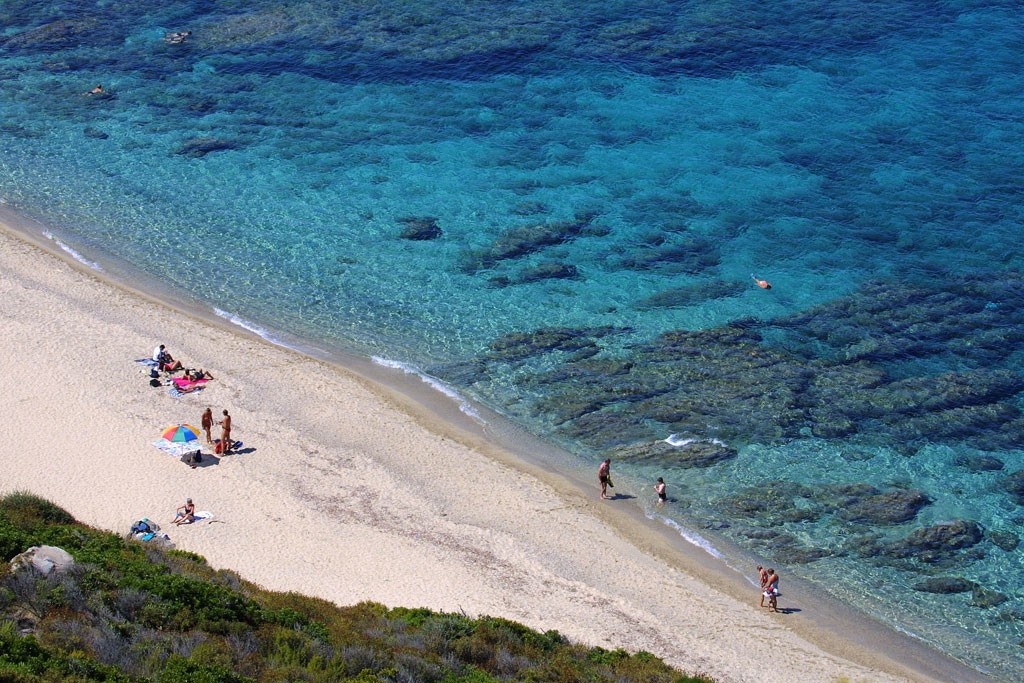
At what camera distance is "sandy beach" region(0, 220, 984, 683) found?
2356 cm

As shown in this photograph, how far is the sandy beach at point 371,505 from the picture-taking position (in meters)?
23.6

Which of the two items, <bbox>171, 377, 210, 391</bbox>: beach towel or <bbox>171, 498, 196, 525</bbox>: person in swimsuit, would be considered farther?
<bbox>171, 377, 210, 391</bbox>: beach towel

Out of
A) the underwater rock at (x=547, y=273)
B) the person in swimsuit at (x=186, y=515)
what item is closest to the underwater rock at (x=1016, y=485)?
the underwater rock at (x=547, y=273)

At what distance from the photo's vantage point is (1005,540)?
26.9m

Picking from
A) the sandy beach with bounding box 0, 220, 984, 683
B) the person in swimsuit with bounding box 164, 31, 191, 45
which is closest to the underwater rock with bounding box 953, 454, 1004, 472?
the sandy beach with bounding box 0, 220, 984, 683

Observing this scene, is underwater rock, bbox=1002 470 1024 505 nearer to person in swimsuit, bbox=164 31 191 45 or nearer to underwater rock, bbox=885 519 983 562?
underwater rock, bbox=885 519 983 562

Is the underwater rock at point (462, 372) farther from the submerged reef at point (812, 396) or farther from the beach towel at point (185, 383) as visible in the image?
the beach towel at point (185, 383)

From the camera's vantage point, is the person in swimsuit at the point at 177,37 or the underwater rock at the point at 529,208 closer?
the underwater rock at the point at 529,208

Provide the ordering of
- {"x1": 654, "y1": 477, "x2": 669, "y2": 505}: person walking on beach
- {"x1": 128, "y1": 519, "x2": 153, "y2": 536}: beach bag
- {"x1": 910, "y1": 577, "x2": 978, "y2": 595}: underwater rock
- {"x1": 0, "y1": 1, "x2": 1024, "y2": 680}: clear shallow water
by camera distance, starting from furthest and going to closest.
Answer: {"x1": 0, "y1": 1, "x2": 1024, "y2": 680}: clear shallow water, {"x1": 654, "y1": 477, "x2": 669, "y2": 505}: person walking on beach, {"x1": 910, "y1": 577, "x2": 978, "y2": 595}: underwater rock, {"x1": 128, "y1": 519, "x2": 153, "y2": 536}: beach bag

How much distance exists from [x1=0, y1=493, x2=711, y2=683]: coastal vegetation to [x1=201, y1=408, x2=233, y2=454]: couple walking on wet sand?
6.85 metres

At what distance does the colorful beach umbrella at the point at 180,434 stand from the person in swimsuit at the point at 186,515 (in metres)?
2.91

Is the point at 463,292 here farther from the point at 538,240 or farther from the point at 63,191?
the point at 63,191

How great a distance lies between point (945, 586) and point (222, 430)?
1912cm

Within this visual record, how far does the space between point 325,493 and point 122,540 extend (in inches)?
280
